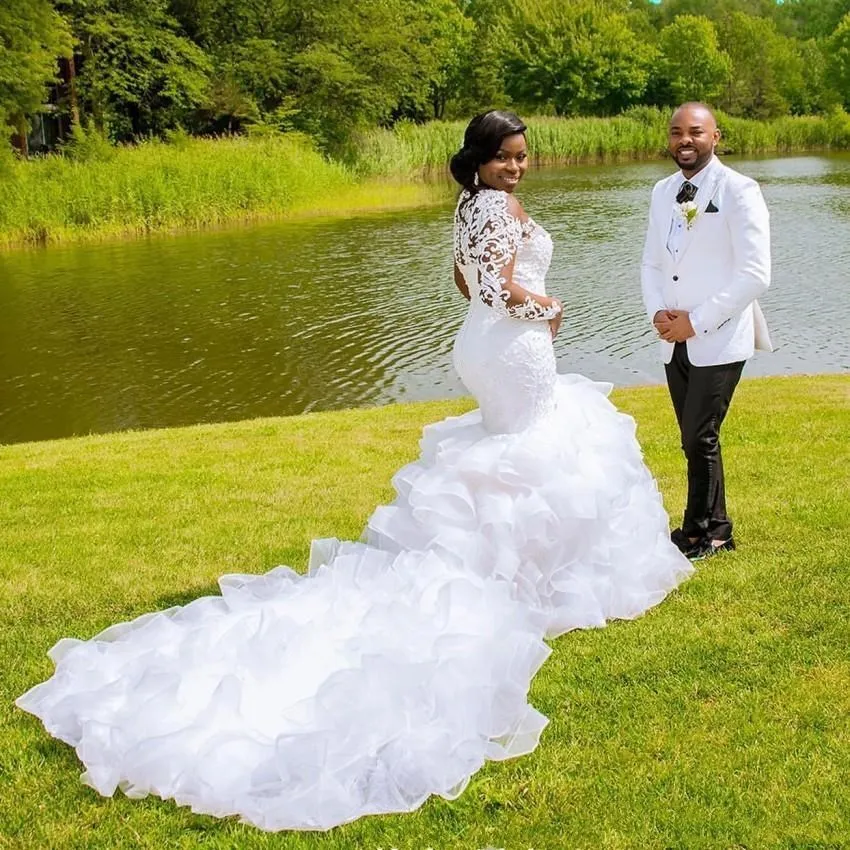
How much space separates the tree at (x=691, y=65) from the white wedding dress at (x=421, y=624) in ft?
240

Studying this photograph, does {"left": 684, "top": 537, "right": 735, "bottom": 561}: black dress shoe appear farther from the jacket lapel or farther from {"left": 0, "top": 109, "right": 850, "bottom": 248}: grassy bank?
{"left": 0, "top": 109, "right": 850, "bottom": 248}: grassy bank

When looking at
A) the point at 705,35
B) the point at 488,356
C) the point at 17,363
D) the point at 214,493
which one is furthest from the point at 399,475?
the point at 705,35

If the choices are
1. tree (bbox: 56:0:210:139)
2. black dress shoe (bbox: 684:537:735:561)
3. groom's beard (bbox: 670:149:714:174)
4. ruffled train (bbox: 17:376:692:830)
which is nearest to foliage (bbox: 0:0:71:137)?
tree (bbox: 56:0:210:139)

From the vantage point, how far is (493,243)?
4.30 metres

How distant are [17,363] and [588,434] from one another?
1301cm

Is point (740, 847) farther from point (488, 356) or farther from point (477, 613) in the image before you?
point (488, 356)

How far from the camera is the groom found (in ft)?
15.4

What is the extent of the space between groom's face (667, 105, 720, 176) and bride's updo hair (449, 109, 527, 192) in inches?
36.7

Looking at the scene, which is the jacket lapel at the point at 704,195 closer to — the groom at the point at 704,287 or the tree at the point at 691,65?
the groom at the point at 704,287

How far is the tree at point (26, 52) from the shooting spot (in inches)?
1141

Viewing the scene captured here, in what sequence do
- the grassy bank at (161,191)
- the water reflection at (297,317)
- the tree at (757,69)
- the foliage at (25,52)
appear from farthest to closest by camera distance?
1. the tree at (757,69)
2. the foliage at (25,52)
3. the grassy bank at (161,191)
4. the water reflection at (297,317)

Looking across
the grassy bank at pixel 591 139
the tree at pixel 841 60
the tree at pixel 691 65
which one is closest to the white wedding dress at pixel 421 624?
the grassy bank at pixel 591 139

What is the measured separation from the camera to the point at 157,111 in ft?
131

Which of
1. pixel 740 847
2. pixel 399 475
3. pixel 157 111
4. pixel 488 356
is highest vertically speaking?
pixel 157 111
